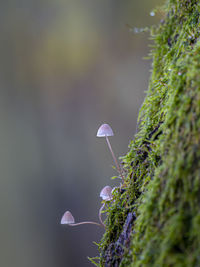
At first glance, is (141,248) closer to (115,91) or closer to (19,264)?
(115,91)

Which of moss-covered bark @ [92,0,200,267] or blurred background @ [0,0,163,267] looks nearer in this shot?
moss-covered bark @ [92,0,200,267]

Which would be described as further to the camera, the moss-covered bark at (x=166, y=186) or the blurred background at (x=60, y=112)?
the blurred background at (x=60, y=112)

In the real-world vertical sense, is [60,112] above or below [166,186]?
below

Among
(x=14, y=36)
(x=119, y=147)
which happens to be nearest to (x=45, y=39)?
(x=14, y=36)

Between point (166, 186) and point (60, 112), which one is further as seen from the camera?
point (60, 112)
